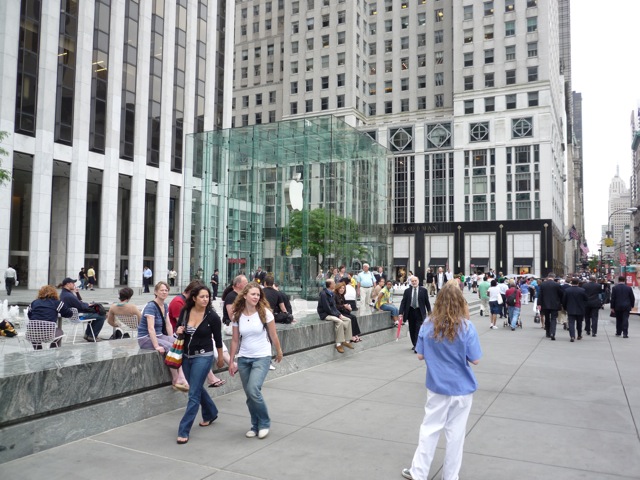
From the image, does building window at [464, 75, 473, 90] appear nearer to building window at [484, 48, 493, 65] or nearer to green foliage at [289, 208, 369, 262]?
building window at [484, 48, 493, 65]

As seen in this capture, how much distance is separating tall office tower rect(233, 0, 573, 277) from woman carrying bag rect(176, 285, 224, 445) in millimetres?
61757

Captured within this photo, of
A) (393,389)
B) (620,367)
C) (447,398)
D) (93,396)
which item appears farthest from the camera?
(620,367)

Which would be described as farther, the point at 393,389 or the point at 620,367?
the point at 620,367

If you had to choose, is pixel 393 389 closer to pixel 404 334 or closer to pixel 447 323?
pixel 447 323

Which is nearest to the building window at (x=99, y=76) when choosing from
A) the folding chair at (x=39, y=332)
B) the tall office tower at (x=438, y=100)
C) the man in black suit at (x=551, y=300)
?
the folding chair at (x=39, y=332)

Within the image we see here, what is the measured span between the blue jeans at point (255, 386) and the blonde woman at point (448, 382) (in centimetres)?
181

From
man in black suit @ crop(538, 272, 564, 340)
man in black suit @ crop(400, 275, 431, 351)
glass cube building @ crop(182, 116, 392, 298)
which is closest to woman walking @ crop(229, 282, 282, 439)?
man in black suit @ crop(400, 275, 431, 351)

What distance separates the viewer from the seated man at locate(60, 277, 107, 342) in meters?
10.6

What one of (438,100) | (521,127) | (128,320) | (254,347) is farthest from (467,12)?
(254,347)

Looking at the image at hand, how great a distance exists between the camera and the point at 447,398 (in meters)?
A: 4.80

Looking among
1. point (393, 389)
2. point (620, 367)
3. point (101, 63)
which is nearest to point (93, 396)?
point (393, 389)

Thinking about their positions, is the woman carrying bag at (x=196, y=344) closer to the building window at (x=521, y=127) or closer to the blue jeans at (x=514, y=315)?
the blue jeans at (x=514, y=315)

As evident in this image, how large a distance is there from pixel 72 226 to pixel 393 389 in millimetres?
30527

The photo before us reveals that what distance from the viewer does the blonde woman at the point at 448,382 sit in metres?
4.75
